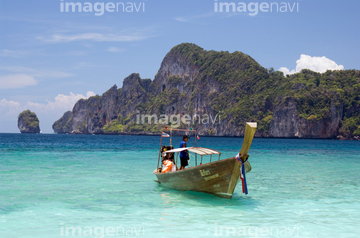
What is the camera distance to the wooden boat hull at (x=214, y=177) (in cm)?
1350

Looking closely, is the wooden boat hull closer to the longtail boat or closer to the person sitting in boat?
the longtail boat

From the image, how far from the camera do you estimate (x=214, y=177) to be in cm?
1406

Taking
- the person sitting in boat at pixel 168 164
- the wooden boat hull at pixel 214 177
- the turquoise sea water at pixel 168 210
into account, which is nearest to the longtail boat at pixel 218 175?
the wooden boat hull at pixel 214 177

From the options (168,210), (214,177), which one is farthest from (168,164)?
(168,210)

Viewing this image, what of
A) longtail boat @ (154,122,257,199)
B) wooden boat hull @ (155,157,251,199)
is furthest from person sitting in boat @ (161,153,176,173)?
wooden boat hull @ (155,157,251,199)

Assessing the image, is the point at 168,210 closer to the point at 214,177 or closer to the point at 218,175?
the point at 214,177

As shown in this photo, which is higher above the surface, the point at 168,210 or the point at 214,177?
the point at 214,177

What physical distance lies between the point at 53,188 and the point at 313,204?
1226 centimetres

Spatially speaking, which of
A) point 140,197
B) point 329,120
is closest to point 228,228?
point 140,197

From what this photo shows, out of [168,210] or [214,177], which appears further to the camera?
[214,177]

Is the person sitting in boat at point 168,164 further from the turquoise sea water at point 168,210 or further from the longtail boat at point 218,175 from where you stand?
the longtail boat at point 218,175

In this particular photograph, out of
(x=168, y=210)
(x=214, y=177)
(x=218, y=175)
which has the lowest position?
(x=168, y=210)

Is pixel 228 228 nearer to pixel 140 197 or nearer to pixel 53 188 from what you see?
pixel 140 197

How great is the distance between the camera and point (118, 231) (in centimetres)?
1052
